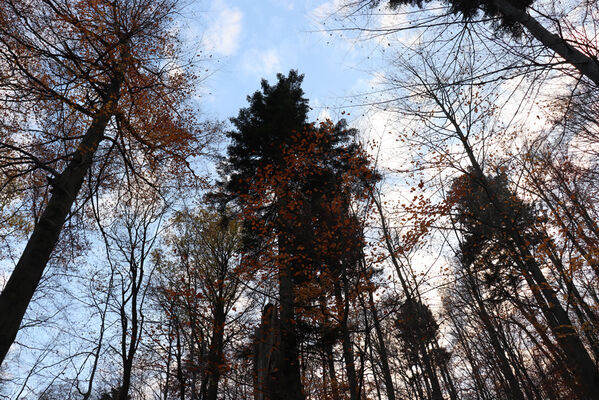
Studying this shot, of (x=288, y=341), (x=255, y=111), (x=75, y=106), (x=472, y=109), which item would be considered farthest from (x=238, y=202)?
(x=472, y=109)

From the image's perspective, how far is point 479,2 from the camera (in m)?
5.36

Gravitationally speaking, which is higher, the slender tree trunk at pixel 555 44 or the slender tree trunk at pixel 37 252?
the slender tree trunk at pixel 555 44

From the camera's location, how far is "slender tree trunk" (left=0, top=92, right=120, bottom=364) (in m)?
3.32

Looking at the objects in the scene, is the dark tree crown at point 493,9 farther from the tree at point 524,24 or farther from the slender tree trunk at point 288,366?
the slender tree trunk at point 288,366

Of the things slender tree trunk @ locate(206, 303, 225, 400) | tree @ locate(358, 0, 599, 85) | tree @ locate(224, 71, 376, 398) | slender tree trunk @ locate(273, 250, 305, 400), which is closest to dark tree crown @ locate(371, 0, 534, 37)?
tree @ locate(358, 0, 599, 85)

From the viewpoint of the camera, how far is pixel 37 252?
374 centimetres

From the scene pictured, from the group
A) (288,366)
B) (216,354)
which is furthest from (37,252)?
(216,354)

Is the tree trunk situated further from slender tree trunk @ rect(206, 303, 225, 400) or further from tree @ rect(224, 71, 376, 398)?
slender tree trunk @ rect(206, 303, 225, 400)

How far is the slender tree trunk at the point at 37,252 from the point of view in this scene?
332 cm

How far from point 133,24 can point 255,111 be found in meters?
6.64

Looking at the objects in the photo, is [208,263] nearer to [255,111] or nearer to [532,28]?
[255,111]

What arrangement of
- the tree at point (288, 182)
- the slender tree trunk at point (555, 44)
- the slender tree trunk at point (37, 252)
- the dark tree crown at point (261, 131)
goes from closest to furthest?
the slender tree trunk at point (37, 252), the slender tree trunk at point (555, 44), the tree at point (288, 182), the dark tree crown at point (261, 131)

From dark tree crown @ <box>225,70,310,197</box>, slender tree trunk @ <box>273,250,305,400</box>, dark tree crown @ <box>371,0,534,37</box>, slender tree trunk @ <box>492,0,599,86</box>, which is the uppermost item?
dark tree crown @ <box>225,70,310,197</box>

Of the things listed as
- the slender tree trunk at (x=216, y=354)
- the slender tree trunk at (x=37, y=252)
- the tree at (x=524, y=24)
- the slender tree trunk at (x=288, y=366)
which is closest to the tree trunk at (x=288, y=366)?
the slender tree trunk at (x=288, y=366)
